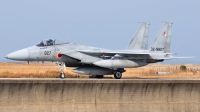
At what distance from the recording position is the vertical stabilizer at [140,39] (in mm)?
33406

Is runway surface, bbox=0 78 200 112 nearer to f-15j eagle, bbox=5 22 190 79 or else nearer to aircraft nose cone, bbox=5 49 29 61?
f-15j eagle, bbox=5 22 190 79

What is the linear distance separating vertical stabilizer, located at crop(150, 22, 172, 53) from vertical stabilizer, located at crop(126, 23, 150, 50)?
1.38 meters

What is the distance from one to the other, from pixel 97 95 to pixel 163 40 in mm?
12490

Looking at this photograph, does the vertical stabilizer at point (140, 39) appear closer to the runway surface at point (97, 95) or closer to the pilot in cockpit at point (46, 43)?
the pilot in cockpit at point (46, 43)

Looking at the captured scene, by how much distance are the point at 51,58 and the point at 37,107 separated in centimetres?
948

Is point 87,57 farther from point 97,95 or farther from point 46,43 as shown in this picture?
point 97,95

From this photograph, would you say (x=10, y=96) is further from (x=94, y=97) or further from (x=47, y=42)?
(x=47, y=42)

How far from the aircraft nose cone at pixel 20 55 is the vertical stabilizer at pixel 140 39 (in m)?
8.18

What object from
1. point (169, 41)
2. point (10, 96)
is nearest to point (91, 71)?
point (169, 41)

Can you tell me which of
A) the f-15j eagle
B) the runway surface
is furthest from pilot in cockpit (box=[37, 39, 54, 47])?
the runway surface

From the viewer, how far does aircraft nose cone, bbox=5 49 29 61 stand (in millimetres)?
27781

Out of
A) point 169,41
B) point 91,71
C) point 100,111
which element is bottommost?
point 100,111

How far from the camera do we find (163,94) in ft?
72.7

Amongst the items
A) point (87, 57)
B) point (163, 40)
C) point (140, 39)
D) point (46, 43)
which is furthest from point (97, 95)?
point (140, 39)
